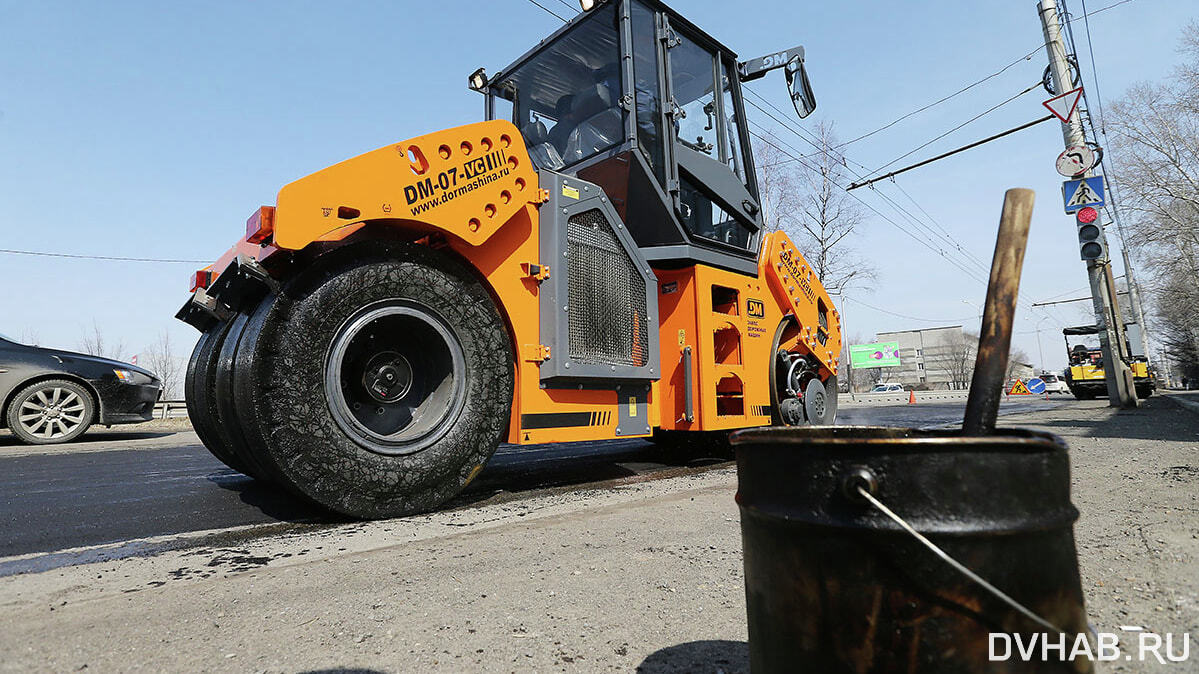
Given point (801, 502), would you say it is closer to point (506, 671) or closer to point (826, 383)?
point (506, 671)

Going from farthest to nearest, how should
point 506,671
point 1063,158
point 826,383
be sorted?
point 1063,158 → point 826,383 → point 506,671

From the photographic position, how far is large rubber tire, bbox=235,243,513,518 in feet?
9.12

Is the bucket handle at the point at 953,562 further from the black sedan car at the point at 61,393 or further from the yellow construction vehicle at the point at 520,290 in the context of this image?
the black sedan car at the point at 61,393

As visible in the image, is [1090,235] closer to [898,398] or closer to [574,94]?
[574,94]

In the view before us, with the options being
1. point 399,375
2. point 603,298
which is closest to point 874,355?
point 603,298

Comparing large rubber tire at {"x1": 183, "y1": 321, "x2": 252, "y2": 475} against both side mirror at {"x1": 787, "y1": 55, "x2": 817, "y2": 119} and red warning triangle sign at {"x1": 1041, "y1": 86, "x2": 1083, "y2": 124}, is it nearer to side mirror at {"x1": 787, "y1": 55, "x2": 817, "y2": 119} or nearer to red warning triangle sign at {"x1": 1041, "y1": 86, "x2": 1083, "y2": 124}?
side mirror at {"x1": 787, "y1": 55, "x2": 817, "y2": 119}

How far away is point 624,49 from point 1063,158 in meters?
9.21

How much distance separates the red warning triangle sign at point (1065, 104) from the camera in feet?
33.1

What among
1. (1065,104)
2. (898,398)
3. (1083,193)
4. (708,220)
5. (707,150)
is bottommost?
(898,398)

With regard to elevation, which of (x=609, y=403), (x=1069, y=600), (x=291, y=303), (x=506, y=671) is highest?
(x=291, y=303)

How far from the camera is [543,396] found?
379cm

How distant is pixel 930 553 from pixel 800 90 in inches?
216

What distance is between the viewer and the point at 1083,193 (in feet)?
33.5

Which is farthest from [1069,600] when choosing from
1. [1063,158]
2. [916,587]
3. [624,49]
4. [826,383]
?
[1063,158]
